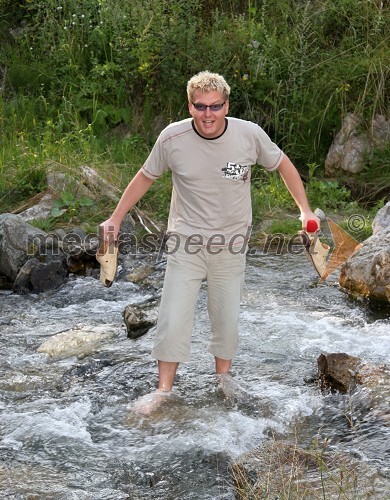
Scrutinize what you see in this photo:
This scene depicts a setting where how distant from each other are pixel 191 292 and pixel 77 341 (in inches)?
60.9

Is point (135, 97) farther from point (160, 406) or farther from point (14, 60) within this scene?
point (160, 406)

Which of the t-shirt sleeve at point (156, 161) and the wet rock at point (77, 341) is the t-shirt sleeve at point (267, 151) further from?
the wet rock at point (77, 341)

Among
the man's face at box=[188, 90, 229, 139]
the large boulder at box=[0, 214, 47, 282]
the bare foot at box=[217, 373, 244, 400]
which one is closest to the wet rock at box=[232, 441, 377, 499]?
the bare foot at box=[217, 373, 244, 400]

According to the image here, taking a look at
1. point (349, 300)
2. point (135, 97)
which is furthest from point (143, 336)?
point (135, 97)

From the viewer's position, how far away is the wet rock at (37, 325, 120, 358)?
6.32m

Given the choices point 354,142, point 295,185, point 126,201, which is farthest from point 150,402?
point 354,142

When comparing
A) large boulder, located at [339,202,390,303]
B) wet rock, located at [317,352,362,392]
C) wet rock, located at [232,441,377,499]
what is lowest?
wet rock, located at [232,441,377,499]

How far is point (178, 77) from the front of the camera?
35.6 ft

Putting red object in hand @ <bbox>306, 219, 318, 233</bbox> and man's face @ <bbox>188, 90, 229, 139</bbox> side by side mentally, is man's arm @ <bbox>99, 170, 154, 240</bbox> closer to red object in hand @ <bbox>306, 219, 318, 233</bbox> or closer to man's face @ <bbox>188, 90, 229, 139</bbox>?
man's face @ <bbox>188, 90, 229, 139</bbox>

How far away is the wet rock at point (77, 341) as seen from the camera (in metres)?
6.32

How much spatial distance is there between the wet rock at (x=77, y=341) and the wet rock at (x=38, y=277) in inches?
44.1

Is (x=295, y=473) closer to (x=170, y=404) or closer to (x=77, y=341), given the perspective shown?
(x=170, y=404)

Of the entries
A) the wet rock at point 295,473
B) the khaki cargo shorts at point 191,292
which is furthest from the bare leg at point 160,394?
the wet rock at point 295,473

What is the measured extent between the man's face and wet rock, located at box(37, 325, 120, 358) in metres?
2.07
